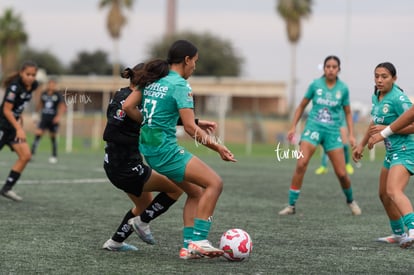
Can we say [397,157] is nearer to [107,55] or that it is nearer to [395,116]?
[395,116]

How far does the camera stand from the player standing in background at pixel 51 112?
23.5 m

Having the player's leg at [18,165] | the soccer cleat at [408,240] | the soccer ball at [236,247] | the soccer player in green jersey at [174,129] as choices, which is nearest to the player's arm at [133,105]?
the soccer player in green jersey at [174,129]

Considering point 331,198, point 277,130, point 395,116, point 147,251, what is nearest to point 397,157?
point 395,116

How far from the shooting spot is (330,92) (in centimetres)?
1218

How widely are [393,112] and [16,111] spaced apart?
603cm

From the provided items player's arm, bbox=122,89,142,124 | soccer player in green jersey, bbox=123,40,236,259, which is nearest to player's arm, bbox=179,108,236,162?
soccer player in green jersey, bbox=123,40,236,259

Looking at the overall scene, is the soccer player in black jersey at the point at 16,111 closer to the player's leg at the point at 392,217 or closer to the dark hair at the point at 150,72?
the dark hair at the point at 150,72

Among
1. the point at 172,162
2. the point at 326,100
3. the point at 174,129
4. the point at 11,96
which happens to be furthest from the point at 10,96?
the point at 172,162

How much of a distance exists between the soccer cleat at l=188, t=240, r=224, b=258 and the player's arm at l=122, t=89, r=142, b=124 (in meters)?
1.26

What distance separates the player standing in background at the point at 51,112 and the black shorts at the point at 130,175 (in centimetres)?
1583

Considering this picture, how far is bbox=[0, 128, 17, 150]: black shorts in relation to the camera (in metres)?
12.6

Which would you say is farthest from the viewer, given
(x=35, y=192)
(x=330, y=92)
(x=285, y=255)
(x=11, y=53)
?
(x=11, y=53)

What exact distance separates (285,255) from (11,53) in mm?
56346

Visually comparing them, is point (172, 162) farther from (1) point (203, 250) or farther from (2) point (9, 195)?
(2) point (9, 195)
